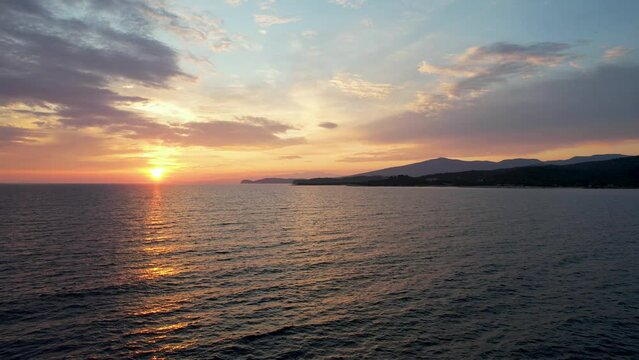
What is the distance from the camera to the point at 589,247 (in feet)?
211

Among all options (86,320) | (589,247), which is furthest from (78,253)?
(589,247)

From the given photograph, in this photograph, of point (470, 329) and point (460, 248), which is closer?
point (470, 329)

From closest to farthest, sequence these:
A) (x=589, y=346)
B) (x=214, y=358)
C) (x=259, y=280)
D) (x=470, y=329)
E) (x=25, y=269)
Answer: (x=214, y=358), (x=589, y=346), (x=470, y=329), (x=259, y=280), (x=25, y=269)

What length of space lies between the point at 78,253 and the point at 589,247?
85.0 metres

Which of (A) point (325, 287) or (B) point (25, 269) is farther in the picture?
(B) point (25, 269)

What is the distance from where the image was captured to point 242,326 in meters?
31.1

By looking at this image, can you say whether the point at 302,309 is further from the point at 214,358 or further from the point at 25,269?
the point at 25,269

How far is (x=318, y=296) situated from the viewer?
3894 cm

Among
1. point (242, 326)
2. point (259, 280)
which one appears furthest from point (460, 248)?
point (242, 326)

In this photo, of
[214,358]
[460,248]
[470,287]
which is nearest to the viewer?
[214,358]

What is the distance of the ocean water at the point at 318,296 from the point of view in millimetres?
27844

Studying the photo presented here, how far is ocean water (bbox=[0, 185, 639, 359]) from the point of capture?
91.4 ft

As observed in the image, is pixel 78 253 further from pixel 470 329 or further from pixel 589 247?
pixel 589 247

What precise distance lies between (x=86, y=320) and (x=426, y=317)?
97.6 feet
